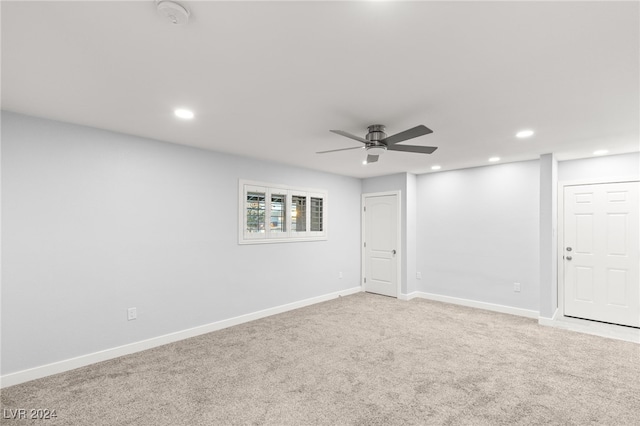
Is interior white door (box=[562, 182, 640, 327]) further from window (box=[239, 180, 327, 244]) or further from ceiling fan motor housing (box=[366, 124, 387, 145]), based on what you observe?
window (box=[239, 180, 327, 244])

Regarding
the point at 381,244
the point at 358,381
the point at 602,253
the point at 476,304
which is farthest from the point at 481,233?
the point at 358,381

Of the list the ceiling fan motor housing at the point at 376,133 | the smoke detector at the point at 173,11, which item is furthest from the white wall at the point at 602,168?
the smoke detector at the point at 173,11

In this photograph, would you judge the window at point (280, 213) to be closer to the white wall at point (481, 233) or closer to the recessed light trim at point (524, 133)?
the white wall at point (481, 233)

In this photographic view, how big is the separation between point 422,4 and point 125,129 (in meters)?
3.11

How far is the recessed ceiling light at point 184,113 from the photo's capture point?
2590 millimetres

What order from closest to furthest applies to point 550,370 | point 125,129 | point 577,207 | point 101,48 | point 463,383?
point 101,48, point 463,383, point 550,370, point 125,129, point 577,207

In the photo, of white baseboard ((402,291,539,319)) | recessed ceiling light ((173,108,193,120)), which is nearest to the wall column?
white baseboard ((402,291,539,319))

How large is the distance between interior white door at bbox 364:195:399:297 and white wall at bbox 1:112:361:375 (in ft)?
7.19

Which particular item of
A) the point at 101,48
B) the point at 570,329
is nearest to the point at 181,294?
Result: the point at 101,48

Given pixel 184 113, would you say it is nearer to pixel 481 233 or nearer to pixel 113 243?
pixel 113 243

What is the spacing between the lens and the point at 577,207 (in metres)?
4.34

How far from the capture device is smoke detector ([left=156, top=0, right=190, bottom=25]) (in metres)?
1.27

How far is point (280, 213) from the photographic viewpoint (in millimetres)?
4840

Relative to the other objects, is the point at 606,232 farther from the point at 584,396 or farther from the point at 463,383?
the point at 463,383
